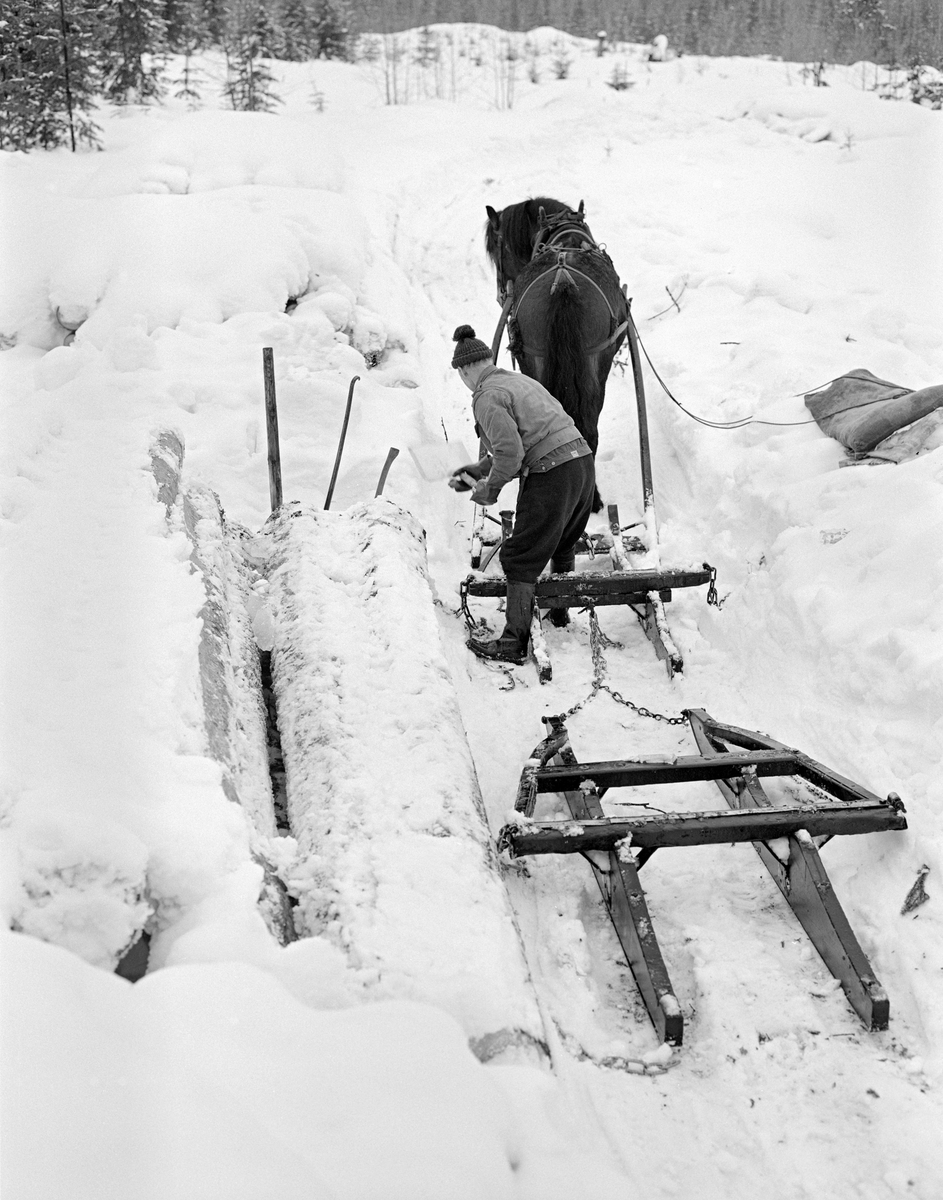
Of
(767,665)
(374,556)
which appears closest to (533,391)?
(374,556)

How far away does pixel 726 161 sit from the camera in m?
16.6

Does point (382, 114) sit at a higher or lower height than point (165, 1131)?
higher

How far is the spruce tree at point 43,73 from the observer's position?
16.1m

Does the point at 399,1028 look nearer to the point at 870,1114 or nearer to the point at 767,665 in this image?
the point at 870,1114

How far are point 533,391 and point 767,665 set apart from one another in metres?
1.80

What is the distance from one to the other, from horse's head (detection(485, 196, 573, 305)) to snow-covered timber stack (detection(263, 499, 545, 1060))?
3.29m

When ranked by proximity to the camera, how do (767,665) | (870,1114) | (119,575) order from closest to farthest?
1. (870,1114)
2. (119,575)
3. (767,665)

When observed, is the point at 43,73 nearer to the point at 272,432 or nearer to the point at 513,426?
the point at 272,432

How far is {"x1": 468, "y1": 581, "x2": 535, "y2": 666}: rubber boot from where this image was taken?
4.67 meters

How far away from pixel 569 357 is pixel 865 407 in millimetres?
1878

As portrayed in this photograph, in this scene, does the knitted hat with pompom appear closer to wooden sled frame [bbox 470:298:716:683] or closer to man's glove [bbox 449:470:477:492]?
man's glove [bbox 449:470:477:492]

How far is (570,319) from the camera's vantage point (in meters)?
5.37

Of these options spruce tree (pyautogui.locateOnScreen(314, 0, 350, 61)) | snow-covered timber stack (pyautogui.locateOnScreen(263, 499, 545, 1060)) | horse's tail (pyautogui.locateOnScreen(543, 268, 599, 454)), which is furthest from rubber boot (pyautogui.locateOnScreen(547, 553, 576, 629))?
spruce tree (pyautogui.locateOnScreen(314, 0, 350, 61))

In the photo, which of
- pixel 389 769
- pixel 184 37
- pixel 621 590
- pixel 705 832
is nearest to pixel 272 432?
pixel 621 590
